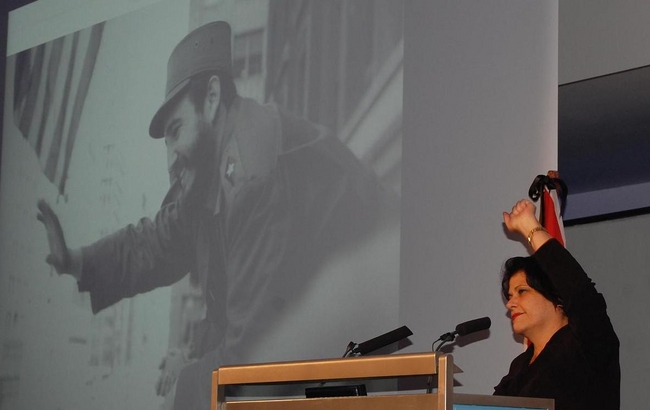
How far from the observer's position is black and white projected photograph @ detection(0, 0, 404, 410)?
321 centimetres

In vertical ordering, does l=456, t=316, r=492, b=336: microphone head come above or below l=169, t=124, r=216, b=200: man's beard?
below

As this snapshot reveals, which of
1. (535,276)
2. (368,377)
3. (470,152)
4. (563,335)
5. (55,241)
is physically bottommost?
(368,377)

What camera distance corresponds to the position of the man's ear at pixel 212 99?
3.64 meters

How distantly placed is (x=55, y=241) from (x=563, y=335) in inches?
97.3

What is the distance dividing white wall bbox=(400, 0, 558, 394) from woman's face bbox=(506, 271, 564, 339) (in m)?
0.51

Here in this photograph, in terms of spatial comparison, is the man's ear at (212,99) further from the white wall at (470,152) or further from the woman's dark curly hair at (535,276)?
the woman's dark curly hair at (535,276)

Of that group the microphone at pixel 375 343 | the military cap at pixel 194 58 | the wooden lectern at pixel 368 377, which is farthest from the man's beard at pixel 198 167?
the wooden lectern at pixel 368 377

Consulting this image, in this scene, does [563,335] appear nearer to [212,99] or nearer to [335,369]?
[335,369]

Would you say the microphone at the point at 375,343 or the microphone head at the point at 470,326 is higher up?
A: the microphone head at the point at 470,326

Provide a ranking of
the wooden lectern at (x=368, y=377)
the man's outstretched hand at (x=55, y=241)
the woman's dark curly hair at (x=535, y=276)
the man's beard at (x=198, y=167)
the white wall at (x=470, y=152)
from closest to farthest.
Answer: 1. the wooden lectern at (x=368, y=377)
2. the woman's dark curly hair at (x=535, y=276)
3. the white wall at (x=470, y=152)
4. the man's beard at (x=198, y=167)
5. the man's outstretched hand at (x=55, y=241)

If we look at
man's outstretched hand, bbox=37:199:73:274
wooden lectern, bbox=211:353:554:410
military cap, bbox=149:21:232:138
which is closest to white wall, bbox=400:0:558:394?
military cap, bbox=149:21:232:138

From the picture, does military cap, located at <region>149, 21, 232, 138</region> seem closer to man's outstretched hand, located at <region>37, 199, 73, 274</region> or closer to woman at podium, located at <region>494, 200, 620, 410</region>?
man's outstretched hand, located at <region>37, 199, 73, 274</region>

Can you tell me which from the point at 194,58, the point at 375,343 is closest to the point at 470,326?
the point at 375,343

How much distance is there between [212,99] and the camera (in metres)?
3.67
